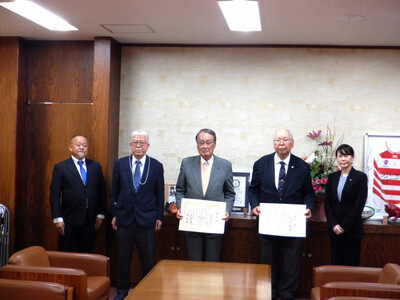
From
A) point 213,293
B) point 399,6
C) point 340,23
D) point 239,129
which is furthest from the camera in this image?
point 239,129

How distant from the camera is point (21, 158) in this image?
642 cm

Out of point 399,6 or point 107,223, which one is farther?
point 107,223

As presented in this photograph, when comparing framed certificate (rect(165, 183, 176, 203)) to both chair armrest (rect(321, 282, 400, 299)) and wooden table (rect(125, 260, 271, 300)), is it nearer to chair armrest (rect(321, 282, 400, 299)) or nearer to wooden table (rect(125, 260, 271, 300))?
wooden table (rect(125, 260, 271, 300))

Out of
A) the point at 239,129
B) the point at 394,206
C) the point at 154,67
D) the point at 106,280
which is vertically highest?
the point at 154,67

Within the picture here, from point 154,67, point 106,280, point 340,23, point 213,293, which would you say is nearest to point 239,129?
point 154,67

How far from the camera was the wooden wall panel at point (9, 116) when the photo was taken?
6.25m

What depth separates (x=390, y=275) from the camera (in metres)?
3.94

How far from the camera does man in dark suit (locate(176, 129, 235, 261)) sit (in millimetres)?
5219

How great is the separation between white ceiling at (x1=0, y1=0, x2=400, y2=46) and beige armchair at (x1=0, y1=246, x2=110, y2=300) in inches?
89.1

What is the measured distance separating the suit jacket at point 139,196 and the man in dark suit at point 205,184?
9.5 inches

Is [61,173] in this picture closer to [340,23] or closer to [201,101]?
[201,101]

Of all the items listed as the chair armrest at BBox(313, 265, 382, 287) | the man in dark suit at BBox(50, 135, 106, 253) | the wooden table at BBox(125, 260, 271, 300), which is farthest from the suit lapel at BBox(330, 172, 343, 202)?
the man in dark suit at BBox(50, 135, 106, 253)

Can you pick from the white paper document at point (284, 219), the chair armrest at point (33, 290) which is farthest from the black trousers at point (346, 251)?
the chair armrest at point (33, 290)

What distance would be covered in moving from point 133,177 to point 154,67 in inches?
69.8
